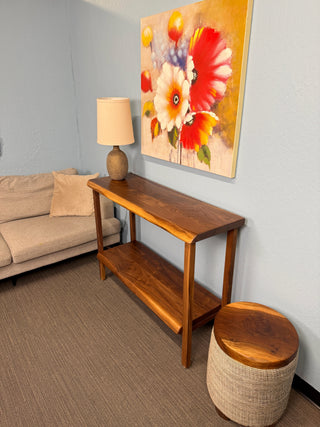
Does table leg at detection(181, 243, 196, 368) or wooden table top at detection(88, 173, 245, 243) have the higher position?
wooden table top at detection(88, 173, 245, 243)

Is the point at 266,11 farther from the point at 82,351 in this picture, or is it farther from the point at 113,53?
the point at 82,351

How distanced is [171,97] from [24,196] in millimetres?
1666

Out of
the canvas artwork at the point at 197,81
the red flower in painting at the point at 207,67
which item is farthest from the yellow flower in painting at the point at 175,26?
the red flower in painting at the point at 207,67

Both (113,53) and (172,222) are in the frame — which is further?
(113,53)

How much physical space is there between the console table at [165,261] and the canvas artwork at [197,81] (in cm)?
24

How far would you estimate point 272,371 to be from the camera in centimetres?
117

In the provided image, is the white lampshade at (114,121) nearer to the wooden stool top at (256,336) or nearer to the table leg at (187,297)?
the table leg at (187,297)

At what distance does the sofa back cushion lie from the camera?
2.60 m

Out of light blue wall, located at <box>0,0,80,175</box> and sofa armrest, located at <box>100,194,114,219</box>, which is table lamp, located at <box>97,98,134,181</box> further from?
light blue wall, located at <box>0,0,80,175</box>

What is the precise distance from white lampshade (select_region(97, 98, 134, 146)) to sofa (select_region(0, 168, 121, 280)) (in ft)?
2.38

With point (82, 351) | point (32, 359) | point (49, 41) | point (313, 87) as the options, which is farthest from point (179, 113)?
point (49, 41)

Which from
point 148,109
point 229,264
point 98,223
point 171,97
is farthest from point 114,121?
point 229,264

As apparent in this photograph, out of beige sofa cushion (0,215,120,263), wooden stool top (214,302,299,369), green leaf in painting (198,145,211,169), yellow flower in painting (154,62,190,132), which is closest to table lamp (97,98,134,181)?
yellow flower in painting (154,62,190,132)

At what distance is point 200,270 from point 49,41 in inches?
101
